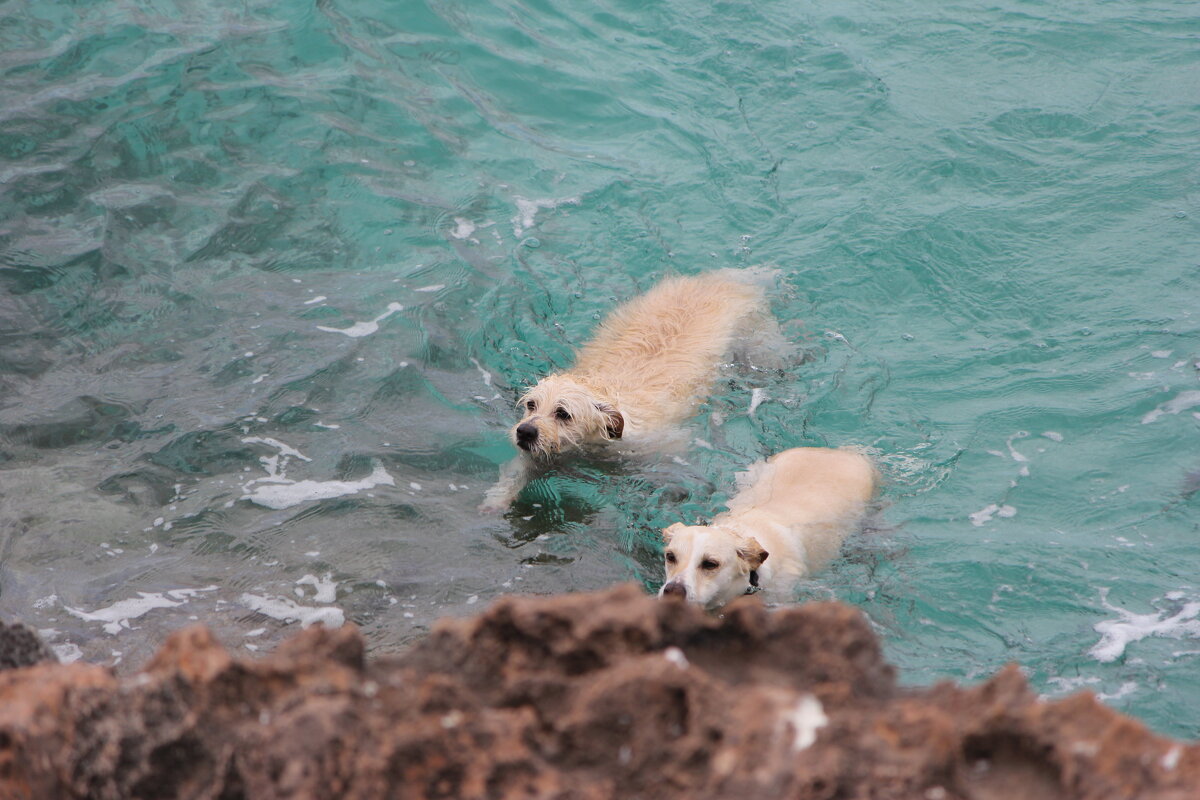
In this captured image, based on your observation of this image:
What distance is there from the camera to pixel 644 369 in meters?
8.45

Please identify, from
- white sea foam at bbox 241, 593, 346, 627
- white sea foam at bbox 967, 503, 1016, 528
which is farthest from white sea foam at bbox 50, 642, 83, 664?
white sea foam at bbox 967, 503, 1016, 528

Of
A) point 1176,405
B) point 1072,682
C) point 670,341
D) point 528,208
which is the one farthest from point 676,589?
point 528,208

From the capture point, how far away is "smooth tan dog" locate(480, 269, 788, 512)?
24.5ft

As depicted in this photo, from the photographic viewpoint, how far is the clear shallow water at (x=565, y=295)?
6121 millimetres

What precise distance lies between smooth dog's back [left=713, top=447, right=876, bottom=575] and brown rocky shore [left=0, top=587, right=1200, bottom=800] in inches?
137

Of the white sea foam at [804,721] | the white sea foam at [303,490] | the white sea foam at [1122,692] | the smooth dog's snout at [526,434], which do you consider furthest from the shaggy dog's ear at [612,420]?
the white sea foam at [804,721]

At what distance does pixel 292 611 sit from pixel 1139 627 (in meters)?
4.76

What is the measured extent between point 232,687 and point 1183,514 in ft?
20.6

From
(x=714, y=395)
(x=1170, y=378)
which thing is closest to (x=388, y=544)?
(x=714, y=395)

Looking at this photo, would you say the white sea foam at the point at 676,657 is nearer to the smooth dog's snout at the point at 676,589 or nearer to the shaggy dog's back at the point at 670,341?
the smooth dog's snout at the point at 676,589

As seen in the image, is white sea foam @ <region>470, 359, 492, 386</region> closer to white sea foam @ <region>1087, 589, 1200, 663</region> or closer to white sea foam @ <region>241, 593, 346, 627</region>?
white sea foam @ <region>241, 593, 346, 627</region>

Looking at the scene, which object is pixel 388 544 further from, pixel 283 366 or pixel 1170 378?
pixel 1170 378

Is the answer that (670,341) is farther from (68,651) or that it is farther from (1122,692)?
(68,651)

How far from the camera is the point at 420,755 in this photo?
8.32 feet
